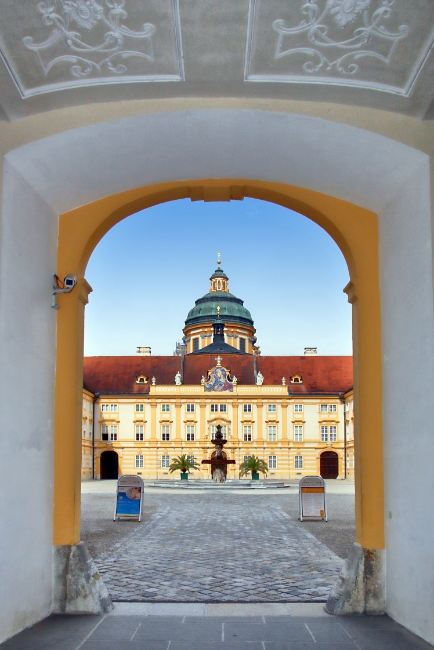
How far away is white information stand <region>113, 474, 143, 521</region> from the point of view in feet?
58.2

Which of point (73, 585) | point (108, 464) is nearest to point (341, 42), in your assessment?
point (73, 585)

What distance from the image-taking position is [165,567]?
9852 millimetres

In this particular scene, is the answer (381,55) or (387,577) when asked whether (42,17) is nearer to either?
(381,55)

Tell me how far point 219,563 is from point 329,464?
50.8m

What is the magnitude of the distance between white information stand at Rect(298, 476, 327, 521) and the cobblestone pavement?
0.67 metres

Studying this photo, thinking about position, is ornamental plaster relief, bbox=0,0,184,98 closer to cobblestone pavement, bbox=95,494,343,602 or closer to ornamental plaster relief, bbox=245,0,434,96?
ornamental plaster relief, bbox=245,0,434,96

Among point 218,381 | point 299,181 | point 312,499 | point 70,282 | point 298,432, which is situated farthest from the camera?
point 218,381

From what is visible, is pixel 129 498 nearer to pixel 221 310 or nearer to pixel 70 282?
pixel 70 282

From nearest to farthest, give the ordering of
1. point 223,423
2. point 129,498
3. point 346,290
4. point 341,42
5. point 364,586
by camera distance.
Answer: point 341,42, point 364,586, point 346,290, point 129,498, point 223,423

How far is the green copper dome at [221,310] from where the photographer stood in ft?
249

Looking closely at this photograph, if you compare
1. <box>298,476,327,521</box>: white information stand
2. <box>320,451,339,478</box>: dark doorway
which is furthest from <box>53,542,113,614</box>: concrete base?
<box>320,451,339,478</box>: dark doorway

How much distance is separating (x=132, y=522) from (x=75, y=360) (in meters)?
11.4

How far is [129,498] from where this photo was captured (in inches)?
705

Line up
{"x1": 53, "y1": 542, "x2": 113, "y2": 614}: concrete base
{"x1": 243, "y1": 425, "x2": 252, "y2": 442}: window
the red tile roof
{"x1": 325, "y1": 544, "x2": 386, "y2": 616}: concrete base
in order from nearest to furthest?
{"x1": 325, "y1": 544, "x2": 386, "y2": 616}: concrete base < {"x1": 53, "y1": 542, "x2": 113, "y2": 614}: concrete base < {"x1": 243, "y1": 425, "x2": 252, "y2": 442}: window < the red tile roof
